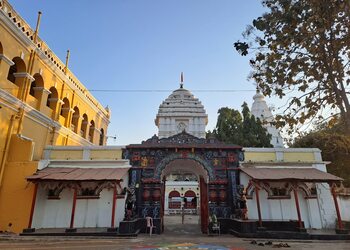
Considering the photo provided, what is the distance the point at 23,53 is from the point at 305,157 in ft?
56.9

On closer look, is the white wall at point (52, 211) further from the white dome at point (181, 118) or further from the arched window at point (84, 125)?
the white dome at point (181, 118)

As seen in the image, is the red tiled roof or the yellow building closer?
the red tiled roof

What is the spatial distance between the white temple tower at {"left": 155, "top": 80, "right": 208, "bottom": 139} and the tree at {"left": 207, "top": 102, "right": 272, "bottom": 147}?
4.16 m

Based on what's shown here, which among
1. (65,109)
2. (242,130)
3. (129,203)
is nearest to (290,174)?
(129,203)

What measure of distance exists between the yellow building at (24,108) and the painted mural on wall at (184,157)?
5411mm

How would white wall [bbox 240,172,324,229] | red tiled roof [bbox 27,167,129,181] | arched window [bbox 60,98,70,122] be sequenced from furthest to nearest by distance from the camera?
arched window [bbox 60,98,70,122], white wall [bbox 240,172,324,229], red tiled roof [bbox 27,167,129,181]

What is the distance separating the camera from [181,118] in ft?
104

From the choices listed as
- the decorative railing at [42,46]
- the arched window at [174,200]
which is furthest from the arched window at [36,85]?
the arched window at [174,200]

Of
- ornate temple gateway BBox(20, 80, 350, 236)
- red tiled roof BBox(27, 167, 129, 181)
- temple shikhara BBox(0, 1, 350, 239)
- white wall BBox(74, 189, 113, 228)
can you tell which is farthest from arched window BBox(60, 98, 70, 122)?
white wall BBox(74, 189, 113, 228)

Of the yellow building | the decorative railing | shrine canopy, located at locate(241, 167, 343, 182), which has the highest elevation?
the decorative railing

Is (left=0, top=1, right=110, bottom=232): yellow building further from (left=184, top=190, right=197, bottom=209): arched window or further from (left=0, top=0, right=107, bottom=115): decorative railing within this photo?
(left=184, top=190, right=197, bottom=209): arched window

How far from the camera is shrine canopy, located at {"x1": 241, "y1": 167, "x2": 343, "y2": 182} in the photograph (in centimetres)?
1209

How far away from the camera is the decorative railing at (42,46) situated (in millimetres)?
12760

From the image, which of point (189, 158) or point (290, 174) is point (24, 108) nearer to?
point (189, 158)
